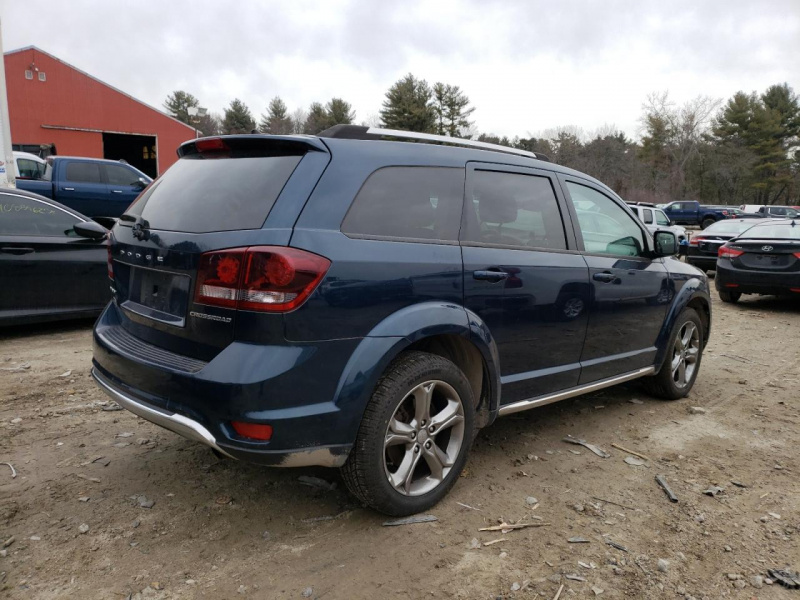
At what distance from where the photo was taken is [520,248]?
134 inches

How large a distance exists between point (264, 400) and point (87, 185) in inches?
541

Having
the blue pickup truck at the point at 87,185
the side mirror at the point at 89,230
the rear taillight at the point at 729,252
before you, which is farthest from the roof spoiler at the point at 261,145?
the blue pickup truck at the point at 87,185

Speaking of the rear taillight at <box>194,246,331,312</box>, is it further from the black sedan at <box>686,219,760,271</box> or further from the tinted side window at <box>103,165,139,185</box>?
the black sedan at <box>686,219,760,271</box>

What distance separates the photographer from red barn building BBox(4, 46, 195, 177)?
2795cm

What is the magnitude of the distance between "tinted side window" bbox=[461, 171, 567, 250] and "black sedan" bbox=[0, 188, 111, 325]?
4.35m

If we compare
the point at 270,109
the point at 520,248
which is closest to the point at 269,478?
the point at 520,248

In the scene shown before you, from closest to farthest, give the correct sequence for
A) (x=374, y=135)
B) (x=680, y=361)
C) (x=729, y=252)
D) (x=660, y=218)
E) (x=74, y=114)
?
1. (x=374, y=135)
2. (x=680, y=361)
3. (x=729, y=252)
4. (x=660, y=218)
5. (x=74, y=114)

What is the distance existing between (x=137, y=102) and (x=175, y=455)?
31.5 meters

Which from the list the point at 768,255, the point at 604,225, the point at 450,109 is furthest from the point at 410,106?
the point at 604,225

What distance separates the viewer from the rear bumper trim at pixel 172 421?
8.07ft

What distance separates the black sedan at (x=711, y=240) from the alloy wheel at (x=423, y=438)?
42.8 feet

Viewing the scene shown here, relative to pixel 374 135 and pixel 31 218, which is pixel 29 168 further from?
pixel 374 135

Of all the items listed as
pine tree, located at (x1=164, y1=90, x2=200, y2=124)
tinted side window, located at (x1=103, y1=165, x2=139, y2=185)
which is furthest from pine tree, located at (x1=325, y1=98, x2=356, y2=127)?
tinted side window, located at (x1=103, y1=165, x2=139, y2=185)

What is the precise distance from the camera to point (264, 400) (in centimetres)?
240
